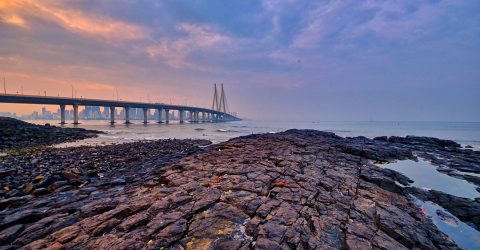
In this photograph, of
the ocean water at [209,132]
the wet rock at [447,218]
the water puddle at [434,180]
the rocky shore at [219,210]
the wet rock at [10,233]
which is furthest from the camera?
the ocean water at [209,132]

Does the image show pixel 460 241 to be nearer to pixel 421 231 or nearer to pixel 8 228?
pixel 421 231

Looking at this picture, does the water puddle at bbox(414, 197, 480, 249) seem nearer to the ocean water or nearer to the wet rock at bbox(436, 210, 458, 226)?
the wet rock at bbox(436, 210, 458, 226)

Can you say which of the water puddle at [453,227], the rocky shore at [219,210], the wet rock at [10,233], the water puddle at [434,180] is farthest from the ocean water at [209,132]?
Result: the water puddle at [453,227]

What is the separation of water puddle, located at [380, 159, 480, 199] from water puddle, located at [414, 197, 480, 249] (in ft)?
12.7

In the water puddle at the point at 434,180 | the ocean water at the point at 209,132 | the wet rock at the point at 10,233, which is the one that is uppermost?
the wet rock at the point at 10,233

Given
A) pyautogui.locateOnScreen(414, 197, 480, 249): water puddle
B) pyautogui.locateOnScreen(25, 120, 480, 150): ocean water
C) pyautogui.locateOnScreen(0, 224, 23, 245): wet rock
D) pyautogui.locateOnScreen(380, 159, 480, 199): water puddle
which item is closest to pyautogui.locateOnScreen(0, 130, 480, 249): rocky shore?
pyautogui.locateOnScreen(0, 224, 23, 245): wet rock

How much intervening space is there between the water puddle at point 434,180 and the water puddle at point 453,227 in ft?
12.7

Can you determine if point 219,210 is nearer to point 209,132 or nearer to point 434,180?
point 434,180

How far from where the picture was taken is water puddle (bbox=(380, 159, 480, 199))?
1195 centimetres

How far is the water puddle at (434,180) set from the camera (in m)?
12.0

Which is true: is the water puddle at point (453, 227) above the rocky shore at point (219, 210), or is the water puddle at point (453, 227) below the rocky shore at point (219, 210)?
below

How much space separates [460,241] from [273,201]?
5.87 meters

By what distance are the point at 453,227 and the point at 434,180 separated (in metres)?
7.97

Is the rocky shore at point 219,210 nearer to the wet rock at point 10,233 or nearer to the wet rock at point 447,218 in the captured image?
the wet rock at point 10,233
